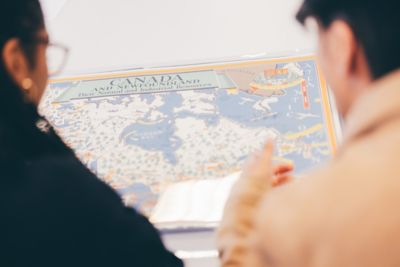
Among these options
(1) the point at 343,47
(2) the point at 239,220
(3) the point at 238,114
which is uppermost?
(1) the point at 343,47

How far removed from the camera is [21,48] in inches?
23.2

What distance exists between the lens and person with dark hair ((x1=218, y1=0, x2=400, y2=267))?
42 cm

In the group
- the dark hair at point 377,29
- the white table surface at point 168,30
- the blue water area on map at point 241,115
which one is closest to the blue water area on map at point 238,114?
the blue water area on map at point 241,115

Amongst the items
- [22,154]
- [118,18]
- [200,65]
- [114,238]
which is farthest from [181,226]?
[118,18]

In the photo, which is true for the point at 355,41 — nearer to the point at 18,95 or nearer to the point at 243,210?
the point at 243,210

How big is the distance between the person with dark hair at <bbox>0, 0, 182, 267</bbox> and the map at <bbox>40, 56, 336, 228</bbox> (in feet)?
0.55

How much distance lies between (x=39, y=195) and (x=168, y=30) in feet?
2.51

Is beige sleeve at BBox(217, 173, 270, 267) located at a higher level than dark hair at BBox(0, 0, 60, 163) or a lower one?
lower

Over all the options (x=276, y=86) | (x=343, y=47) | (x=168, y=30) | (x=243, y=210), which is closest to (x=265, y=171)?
(x=243, y=210)

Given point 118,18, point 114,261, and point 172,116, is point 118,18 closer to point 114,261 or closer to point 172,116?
point 172,116

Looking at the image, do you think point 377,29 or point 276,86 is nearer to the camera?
point 377,29

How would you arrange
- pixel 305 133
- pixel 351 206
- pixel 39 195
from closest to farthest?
pixel 351 206 < pixel 39 195 < pixel 305 133

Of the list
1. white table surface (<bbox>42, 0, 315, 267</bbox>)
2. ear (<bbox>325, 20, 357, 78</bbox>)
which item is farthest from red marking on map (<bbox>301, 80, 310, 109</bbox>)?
ear (<bbox>325, 20, 357, 78</bbox>)

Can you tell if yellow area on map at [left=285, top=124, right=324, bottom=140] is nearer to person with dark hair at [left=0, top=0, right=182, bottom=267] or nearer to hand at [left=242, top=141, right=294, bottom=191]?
hand at [left=242, top=141, right=294, bottom=191]
